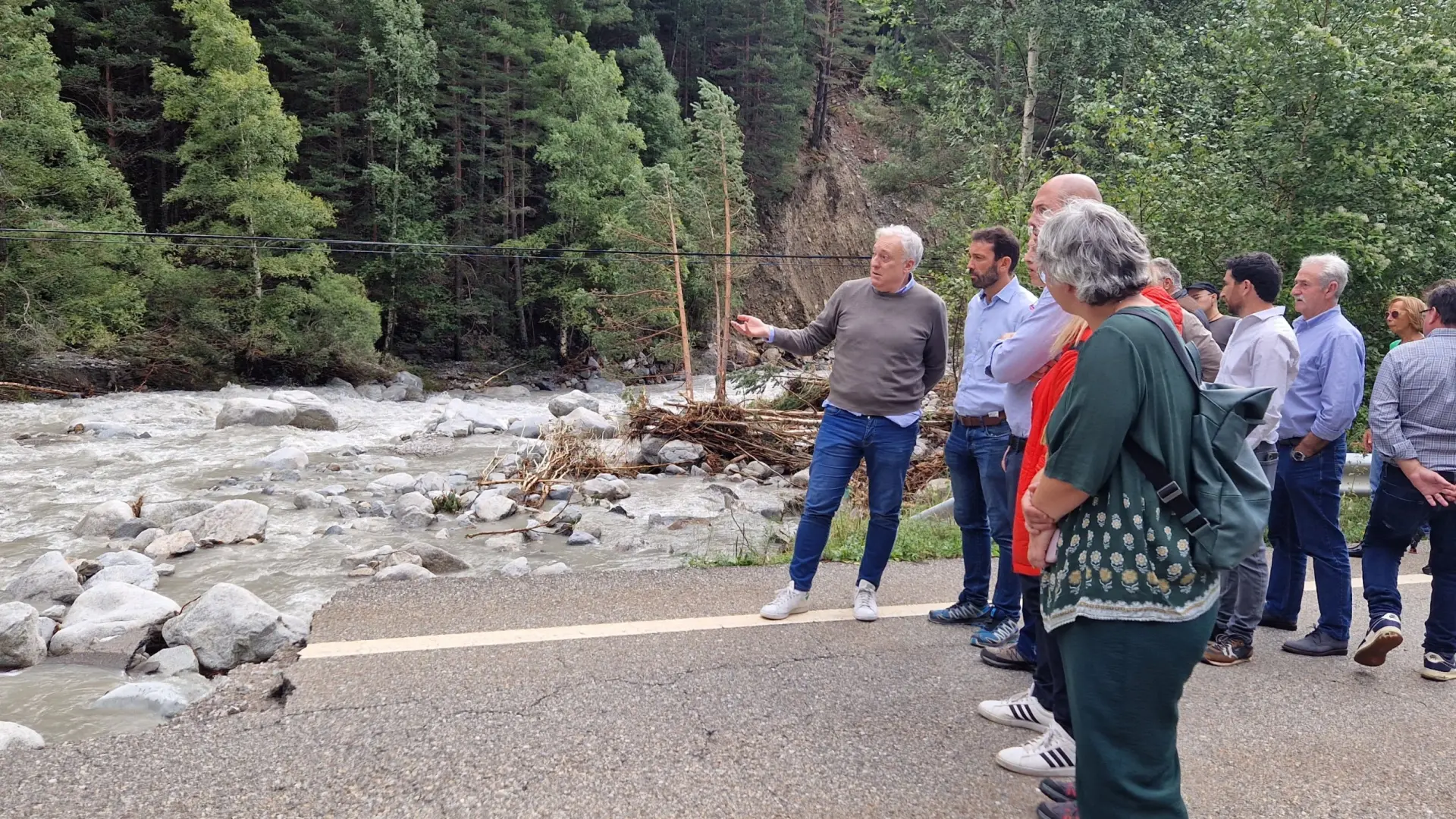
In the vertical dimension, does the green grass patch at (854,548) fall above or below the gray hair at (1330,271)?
below

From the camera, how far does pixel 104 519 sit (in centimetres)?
938

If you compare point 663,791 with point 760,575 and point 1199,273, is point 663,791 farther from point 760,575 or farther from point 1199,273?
point 1199,273

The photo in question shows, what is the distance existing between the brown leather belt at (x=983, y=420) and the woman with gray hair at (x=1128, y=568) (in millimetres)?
2116

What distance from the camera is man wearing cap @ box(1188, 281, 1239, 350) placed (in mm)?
6527

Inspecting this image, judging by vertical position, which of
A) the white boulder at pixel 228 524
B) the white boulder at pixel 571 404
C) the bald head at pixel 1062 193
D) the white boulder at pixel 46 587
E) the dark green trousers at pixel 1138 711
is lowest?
the white boulder at pixel 571 404

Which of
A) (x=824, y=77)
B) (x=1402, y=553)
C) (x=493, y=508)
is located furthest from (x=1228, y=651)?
(x=824, y=77)

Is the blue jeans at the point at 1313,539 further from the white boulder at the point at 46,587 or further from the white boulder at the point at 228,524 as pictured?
the white boulder at the point at 228,524

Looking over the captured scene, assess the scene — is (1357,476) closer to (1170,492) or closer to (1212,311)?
(1212,311)

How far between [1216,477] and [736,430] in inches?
477

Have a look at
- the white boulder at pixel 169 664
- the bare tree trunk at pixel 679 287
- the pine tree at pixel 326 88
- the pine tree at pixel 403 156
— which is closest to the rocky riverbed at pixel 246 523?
the white boulder at pixel 169 664

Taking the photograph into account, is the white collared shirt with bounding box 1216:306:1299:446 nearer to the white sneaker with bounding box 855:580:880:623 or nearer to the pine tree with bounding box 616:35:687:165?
the white sneaker with bounding box 855:580:880:623

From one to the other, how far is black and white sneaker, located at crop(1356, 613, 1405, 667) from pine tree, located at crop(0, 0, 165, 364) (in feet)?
78.3

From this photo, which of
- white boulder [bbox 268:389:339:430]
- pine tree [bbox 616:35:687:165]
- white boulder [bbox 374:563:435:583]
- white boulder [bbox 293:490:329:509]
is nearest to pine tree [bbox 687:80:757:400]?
white boulder [bbox 268:389:339:430]

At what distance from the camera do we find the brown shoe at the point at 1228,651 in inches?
176
